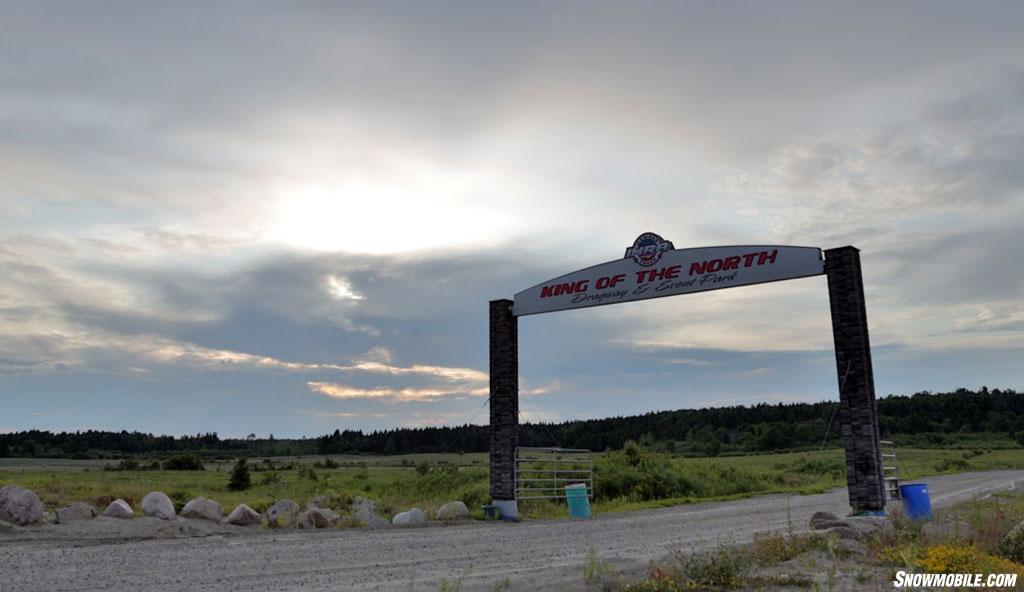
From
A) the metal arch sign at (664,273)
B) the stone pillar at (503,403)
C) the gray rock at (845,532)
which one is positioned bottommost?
the gray rock at (845,532)

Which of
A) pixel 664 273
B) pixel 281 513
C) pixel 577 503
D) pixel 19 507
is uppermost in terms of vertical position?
pixel 664 273

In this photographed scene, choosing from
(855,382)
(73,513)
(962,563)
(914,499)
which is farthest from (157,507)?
(914,499)

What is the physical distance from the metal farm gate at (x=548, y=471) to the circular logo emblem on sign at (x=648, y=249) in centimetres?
675

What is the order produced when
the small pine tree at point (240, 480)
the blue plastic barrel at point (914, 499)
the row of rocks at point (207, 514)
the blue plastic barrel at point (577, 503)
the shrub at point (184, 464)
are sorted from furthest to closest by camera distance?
the shrub at point (184, 464) → the small pine tree at point (240, 480) → the blue plastic barrel at point (577, 503) → the row of rocks at point (207, 514) → the blue plastic barrel at point (914, 499)

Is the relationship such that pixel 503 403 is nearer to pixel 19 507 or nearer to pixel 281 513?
pixel 281 513

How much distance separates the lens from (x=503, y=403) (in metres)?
21.8

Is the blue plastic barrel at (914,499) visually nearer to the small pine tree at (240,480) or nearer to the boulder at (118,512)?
the boulder at (118,512)

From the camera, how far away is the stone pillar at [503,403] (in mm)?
21312

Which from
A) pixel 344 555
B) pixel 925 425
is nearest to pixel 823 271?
pixel 344 555

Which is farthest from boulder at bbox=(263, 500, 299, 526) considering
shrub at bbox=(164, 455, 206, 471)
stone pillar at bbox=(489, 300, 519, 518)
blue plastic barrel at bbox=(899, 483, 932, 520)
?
shrub at bbox=(164, 455, 206, 471)

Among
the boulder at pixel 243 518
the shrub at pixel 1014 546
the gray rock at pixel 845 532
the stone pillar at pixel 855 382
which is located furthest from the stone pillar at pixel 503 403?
the shrub at pixel 1014 546

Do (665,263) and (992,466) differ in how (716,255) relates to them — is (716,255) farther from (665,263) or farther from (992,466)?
(992,466)

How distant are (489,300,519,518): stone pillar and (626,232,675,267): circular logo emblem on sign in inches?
173

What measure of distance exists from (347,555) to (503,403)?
9.53m
